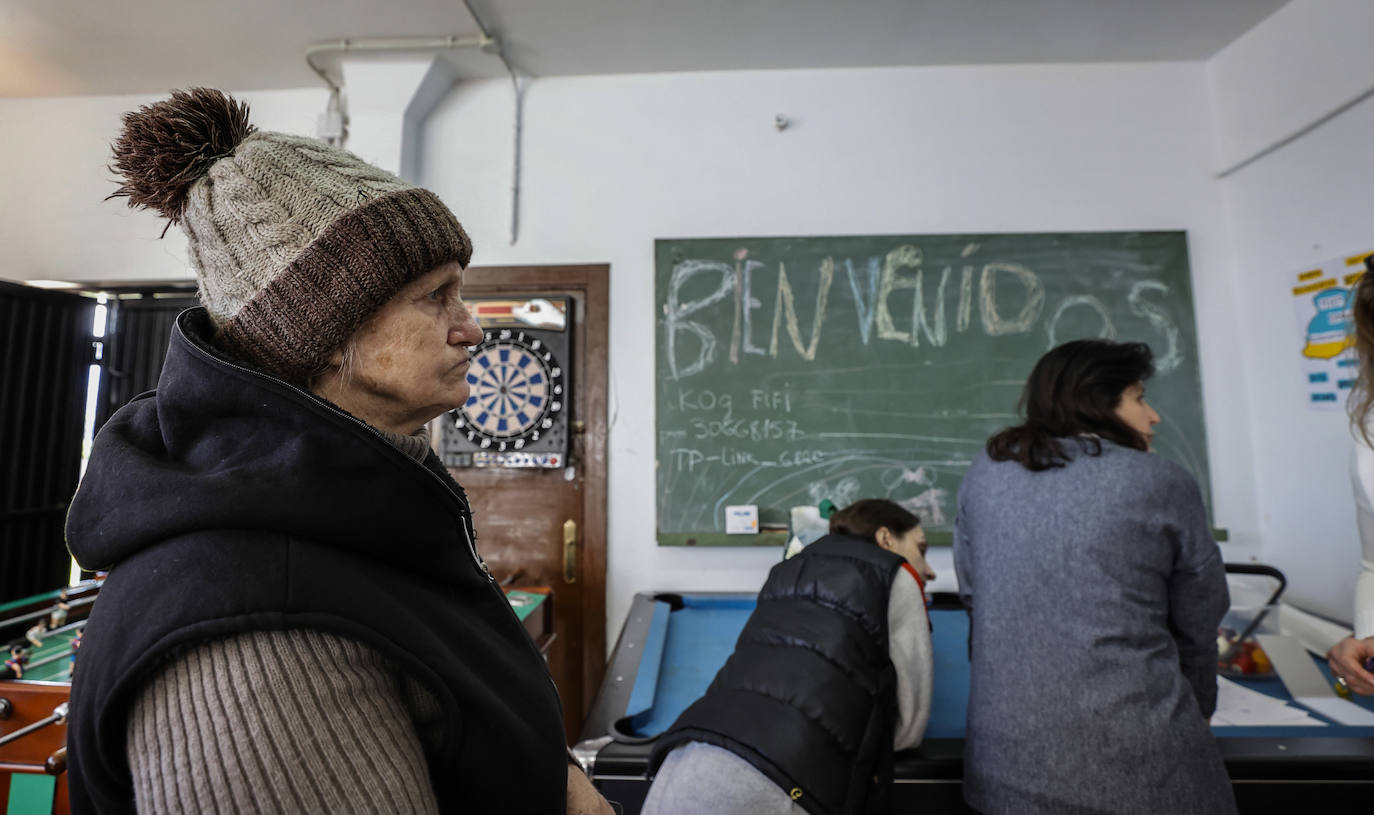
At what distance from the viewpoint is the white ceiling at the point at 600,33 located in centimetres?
211

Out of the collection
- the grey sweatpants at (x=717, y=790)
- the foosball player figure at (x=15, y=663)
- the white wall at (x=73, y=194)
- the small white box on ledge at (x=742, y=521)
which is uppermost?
the white wall at (x=73, y=194)

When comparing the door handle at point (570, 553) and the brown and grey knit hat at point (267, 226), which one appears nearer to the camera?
the brown and grey knit hat at point (267, 226)

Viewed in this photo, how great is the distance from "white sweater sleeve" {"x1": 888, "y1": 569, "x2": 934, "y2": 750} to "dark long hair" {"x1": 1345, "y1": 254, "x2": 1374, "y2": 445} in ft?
3.24

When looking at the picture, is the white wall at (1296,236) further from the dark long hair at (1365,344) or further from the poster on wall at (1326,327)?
the dark long hair at (1365,344)

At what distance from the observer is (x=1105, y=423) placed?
3.98ft

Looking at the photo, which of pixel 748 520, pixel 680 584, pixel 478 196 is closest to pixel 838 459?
pixel 748 520

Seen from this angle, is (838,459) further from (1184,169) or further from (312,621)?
(312,621)

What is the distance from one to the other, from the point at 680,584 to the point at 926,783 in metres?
1.27

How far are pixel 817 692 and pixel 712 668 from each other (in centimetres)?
73

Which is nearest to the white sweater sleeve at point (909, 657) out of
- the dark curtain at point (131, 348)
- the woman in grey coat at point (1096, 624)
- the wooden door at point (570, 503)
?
the woman in grey coat at point (1096, 624)

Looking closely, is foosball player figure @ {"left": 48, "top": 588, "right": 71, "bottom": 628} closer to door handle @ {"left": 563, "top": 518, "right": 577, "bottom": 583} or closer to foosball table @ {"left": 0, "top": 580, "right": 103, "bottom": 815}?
foosball table @ {"left": 0, "top": 580, "right": 103, "bottom": 815}

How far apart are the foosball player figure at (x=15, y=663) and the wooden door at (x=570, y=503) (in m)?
1.27

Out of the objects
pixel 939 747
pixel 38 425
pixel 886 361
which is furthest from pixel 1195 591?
pixel 38 425

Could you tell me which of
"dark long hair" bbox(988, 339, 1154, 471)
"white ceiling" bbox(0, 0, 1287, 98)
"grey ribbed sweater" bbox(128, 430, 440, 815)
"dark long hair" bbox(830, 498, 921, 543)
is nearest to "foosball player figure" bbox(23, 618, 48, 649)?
"grey ribbed sweater" bbox(128, 430, 440, 815)
